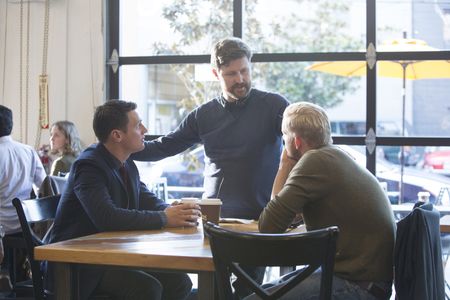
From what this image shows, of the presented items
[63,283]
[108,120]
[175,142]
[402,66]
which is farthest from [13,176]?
[402,66]

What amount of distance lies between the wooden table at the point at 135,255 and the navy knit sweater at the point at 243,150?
2.48 feet

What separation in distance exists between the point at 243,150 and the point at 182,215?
66 centimetres

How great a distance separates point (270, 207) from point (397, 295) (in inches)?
20.0

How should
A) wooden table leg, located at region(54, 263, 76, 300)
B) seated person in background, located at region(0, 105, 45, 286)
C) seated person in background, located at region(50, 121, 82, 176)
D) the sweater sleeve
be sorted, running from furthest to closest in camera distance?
seated person in background, located at region(50, 121, 82, 176), seated person in background, located at region(0, 105, 45, 286), the sweater sleeve, wooden table leg, located at region(54, 263, 76, 300)

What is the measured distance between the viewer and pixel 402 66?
4613 mm

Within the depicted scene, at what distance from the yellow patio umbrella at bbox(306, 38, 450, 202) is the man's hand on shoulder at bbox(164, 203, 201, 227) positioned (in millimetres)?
2278

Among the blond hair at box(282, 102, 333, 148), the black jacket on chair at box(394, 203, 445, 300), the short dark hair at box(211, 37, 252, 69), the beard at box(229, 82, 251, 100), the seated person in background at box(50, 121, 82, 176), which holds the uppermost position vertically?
the short dark hair at box(211, 37, 252, 69)

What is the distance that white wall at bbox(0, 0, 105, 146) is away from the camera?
500 cm

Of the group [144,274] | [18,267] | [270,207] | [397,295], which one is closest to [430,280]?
[397,295]

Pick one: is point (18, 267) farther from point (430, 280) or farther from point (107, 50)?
point (430, 280)

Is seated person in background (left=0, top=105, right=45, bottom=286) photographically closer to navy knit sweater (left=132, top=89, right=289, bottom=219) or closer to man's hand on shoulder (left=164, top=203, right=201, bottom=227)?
navy knit sweater (left=132, top=89, right=289, bottom=219)

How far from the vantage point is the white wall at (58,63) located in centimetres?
500

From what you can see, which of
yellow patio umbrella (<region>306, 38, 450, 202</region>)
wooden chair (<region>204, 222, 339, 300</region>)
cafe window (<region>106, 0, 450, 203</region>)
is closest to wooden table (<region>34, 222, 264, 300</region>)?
wooden chair (<region>204, 222, 339, 300</region>)

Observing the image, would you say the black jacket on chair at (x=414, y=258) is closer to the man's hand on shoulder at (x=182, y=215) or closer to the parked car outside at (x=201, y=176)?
the man's hand on shoulder at (x=182, y=215)
